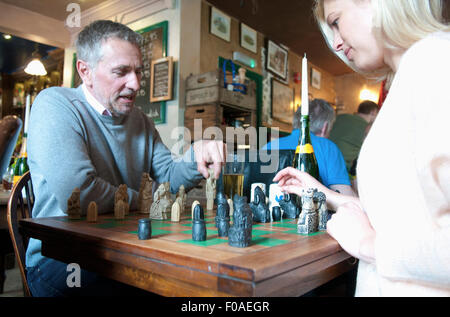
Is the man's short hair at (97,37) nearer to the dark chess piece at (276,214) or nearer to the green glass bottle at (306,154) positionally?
the green glass bottle at (306,154)

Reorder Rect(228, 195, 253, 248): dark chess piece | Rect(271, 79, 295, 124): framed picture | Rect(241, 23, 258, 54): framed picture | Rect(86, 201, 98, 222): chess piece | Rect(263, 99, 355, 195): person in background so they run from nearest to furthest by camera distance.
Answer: Rect(228, 195, 253, 248): dark chess piece → Rect(86, 201, 98, 222): chess piece → Rect(263, 99, 355, 195): person in background → Rect(241, 23, 258, 54): framed picture → Rect(271, 79, 295, 124): framed picture

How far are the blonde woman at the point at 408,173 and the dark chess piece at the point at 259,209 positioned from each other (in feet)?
1.00

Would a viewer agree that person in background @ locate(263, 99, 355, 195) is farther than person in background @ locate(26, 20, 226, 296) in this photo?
Yes

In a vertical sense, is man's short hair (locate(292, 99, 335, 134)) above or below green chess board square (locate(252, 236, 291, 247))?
above

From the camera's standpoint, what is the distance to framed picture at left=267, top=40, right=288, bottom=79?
5.76 m

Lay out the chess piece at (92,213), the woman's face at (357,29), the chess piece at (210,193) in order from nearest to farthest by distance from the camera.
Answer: the woman's face at (357,29) < the chess piece at (92,213) < the chess piece at (210,193)

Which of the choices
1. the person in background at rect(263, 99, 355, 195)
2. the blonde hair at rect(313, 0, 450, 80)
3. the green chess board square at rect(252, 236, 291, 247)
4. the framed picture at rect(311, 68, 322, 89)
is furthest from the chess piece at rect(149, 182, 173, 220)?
the framed picture at rect(311, 68, 322, 89)

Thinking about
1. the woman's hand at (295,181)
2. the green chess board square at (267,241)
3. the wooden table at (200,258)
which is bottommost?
the wooden table at (200,258)

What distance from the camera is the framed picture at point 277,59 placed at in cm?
576

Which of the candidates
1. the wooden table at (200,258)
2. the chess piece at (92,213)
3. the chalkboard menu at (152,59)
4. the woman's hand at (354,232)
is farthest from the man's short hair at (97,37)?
the chalkboard menu at (152,59)

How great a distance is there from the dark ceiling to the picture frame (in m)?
1.20

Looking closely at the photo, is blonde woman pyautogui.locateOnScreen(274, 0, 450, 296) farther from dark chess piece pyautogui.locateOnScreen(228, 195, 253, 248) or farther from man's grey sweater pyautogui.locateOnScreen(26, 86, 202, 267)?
man's grey sweater pyautogui.locateOnScreen(26, 86, 202, 267)
